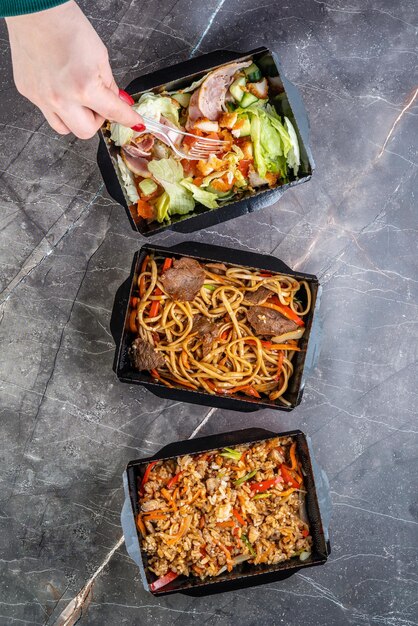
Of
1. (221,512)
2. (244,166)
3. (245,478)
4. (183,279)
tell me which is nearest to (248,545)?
(221,512)

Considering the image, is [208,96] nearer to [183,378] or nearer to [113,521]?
[183,378]

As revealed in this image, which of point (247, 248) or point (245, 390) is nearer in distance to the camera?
point (245, 390)

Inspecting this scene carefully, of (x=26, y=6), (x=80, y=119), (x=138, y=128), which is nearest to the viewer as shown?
(x=26, y=6)

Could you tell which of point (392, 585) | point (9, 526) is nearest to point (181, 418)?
point (9, 526)

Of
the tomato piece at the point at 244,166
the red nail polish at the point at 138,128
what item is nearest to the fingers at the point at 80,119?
the red nail polish at the point at 138,128

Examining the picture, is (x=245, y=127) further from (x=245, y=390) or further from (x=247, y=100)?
(x=245, y=390)

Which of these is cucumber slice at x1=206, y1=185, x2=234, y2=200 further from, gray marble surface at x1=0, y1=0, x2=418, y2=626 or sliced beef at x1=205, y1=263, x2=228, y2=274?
sliced beef at x1=205, y1=263, x2=228, y2=274

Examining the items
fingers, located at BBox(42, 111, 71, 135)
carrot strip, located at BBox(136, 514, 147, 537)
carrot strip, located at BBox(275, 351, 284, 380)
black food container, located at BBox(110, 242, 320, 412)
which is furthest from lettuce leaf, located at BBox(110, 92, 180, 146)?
carrot strip, located at BBox(136, 514, 147, 537)
